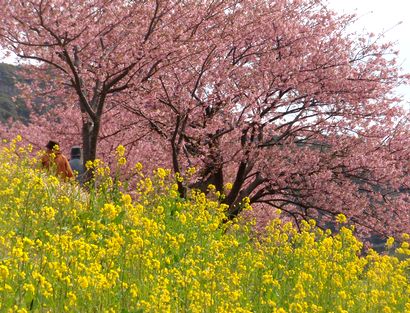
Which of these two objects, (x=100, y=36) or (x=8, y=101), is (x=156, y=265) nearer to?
(x=100, y=36)

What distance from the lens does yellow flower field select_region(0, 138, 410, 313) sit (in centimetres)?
528

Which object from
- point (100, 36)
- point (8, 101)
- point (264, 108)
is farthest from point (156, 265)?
point (8, 101)

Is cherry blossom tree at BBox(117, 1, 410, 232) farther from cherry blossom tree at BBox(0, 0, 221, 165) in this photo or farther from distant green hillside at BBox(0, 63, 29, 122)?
distant green hillside at BBox(0, 63, 29, 122)

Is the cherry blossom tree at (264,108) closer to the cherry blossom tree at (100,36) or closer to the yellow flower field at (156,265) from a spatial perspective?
the cherry blossom tree at (100,36)

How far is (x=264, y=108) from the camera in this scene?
54.1 feet

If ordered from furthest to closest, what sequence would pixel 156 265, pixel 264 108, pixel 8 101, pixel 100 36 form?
pixel 8 101
pixel 264 108
pixel 100 36
pixel 156 265

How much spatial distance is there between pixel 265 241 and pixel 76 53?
634cm

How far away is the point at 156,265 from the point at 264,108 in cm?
1117

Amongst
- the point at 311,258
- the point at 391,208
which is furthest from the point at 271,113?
the point at 311,258

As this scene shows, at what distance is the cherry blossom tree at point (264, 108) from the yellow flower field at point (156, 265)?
13.1ft

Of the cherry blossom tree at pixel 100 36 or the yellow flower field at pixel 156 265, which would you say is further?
the cherry blossom tree at pixel 100 36

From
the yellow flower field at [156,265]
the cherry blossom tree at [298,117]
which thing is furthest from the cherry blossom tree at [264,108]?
the yellow flower field at [156,265]

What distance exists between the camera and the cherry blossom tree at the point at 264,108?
550 inches

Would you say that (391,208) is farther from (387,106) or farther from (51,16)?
(51,16)
